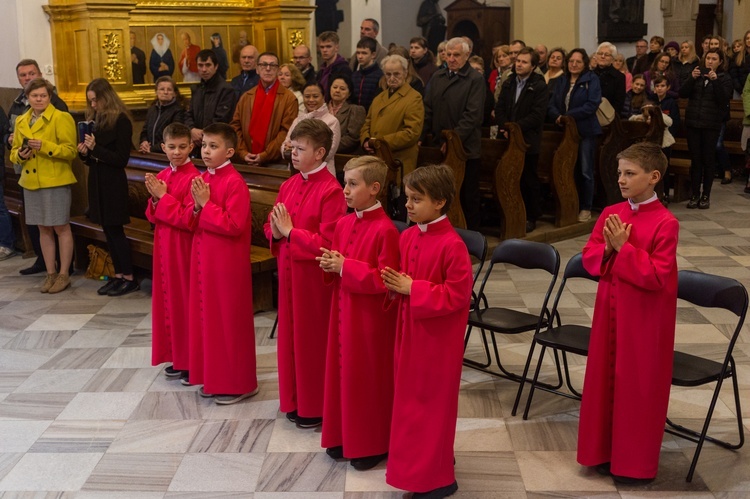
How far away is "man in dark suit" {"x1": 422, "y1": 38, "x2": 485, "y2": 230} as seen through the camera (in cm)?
788

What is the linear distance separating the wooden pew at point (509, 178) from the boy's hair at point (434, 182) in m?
4.61

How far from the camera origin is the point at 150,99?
971 centimetres

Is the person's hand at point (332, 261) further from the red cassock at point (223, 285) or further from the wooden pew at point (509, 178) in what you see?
the wooden pew at point (509, 178)

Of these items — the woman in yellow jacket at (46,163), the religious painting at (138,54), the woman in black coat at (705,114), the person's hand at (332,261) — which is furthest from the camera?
the woman in black coat at (705,114)

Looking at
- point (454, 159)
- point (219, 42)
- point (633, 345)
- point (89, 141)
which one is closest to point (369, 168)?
point (633, 345)

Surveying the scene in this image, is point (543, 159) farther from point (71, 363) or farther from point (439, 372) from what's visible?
point (439, 372)

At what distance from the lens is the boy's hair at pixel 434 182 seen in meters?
3.57

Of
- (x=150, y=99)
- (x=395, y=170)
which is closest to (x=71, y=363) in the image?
(x=395, y=170)

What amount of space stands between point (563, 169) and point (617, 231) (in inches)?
212

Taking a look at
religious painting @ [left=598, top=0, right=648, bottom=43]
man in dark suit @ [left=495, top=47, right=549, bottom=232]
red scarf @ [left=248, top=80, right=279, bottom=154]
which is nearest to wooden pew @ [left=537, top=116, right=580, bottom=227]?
man in dark suit @ [left=495, top=47, right=549, bottom=232]

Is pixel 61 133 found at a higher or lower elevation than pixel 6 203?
higher

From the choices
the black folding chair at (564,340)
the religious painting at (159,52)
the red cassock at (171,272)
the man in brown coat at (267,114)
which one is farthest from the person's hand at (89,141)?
the black folding chair at (564,340)

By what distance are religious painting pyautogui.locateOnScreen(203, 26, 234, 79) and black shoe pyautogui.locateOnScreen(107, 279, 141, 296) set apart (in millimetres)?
3791

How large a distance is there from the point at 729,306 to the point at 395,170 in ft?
11.7
